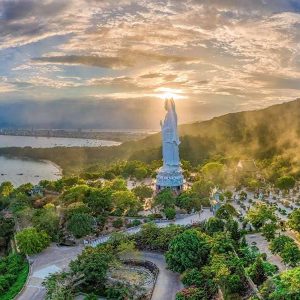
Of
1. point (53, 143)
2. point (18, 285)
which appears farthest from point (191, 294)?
point (53, 143)

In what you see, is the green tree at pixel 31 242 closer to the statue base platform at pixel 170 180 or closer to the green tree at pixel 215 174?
the statue base platform at pixel 170 180

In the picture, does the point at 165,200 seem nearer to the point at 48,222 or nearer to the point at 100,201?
the point at 100,201

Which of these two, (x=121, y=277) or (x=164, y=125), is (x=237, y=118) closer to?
(x=164, y=125)

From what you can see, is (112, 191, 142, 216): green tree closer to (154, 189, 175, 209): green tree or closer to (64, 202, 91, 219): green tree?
(154, 189, 175, 209): green tree

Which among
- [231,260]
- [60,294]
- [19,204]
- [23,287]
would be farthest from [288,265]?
[19,204]

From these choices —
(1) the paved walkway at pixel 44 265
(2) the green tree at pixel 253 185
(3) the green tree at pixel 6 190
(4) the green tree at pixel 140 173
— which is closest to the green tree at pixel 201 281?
(1) the paved walkway at pixel 44 265
